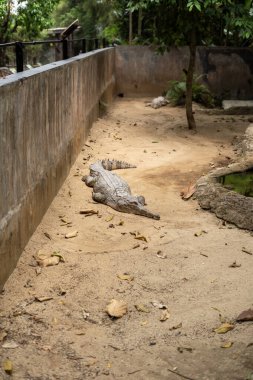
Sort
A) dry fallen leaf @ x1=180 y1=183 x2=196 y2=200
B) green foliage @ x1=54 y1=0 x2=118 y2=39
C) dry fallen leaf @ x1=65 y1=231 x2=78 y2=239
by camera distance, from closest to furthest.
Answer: dry fallen leaf @ x1=65 y1=231 x2=78 y2=239 → dry fallen leaf @ x1=180 y1=183 x2=196 y2=200 → green foliage @ x1=54 y1=0 x2=118 y2=39

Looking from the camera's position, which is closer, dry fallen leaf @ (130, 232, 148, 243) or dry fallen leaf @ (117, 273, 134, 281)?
dry fallen leaf @ (117, 273, 134, 281)

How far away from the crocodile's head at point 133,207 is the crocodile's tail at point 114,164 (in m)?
1.67

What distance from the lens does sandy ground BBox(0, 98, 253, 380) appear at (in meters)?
3.07

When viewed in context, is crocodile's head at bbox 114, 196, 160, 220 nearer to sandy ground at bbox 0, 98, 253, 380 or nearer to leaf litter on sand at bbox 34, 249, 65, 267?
sandy ground at bbox 0, 98, 253, 380

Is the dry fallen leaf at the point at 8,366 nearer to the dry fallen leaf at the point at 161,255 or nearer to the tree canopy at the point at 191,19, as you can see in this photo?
the dry fallen leaf at the point at 161,255

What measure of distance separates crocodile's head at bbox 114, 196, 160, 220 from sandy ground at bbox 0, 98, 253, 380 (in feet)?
0.31

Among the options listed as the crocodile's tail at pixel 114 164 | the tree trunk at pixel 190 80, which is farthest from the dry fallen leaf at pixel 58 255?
the tree trunk at pixel 190 80

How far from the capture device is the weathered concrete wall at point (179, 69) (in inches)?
567

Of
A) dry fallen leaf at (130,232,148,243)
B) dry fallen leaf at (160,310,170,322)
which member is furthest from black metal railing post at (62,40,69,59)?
dry fallen leaf at (160,310,170,322)

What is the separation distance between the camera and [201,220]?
549cm

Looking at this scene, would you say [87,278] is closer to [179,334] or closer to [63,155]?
[179,334]

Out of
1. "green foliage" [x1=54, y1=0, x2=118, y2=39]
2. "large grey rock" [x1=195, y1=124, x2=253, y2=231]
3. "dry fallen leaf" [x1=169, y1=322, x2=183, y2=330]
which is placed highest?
"green foliage" [x1=54, y1=0, x2=118, y2=39]

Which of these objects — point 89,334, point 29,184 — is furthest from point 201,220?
point 89,334

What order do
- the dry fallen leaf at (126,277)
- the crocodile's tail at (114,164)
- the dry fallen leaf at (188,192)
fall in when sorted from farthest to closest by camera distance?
the crocodile's tail at (114,164) → the dry fallen leaf at (188,192) → the dry fallen leaf at (126,277)
